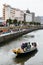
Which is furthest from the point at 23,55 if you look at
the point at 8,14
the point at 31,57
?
the point at 8,14

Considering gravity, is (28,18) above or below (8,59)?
below

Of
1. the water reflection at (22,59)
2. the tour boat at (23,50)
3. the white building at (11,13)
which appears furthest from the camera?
the white building at (11,13)

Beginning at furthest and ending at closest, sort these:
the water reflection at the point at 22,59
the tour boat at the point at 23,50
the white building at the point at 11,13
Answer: the white building at the point at 11,13, the tour boat at the point at 23,50, the water reflection at the point at 22,59

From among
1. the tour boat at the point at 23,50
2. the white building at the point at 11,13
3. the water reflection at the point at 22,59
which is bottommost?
the white building at the point at 11,13

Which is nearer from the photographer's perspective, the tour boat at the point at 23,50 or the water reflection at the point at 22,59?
the water reflection at the point at 22,59

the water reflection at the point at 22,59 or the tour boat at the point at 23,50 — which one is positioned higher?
the tour boat at the point at 23,50

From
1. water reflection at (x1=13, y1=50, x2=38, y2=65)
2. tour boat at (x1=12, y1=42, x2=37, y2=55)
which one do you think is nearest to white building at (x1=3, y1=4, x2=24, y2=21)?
tour boat at (x1=12, y1=42, x2=37, y2=55)

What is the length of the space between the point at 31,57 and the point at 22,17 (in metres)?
150

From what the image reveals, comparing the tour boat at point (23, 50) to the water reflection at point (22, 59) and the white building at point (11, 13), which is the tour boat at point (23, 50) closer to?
the water reflection at point (22, 59)

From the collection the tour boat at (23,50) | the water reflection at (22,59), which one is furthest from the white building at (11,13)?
the water reflection at (22,59)

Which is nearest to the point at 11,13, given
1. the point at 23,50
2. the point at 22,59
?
the point at 23,50

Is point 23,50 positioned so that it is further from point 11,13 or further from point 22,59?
point 11,13

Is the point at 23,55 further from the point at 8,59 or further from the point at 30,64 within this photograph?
the point at 30,64

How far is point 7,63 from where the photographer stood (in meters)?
19.4
